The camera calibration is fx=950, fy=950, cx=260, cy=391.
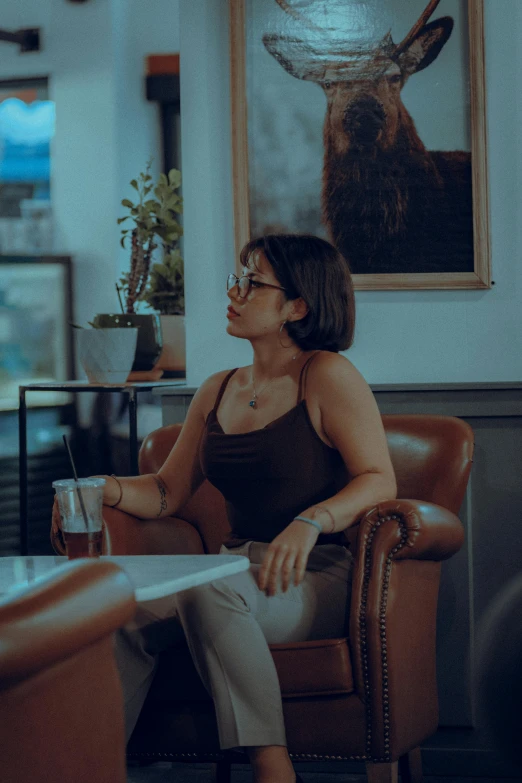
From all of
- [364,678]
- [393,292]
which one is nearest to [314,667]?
[364,678]

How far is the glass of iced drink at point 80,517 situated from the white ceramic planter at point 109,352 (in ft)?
4.79

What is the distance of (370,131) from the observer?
262cm

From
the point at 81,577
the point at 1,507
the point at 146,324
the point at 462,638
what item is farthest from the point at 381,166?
the point at 1,507

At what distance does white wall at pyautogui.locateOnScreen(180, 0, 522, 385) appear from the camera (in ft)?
8.60

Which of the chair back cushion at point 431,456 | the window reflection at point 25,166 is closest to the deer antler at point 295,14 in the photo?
the chair back cushion at point 431,456

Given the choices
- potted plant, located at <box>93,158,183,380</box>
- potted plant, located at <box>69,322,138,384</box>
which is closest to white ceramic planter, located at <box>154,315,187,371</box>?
potted plant, located at <box>93,158,183,380</box>

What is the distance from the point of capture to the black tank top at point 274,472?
199cm

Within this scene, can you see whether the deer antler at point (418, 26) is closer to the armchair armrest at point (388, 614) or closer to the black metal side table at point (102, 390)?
the black metal side table at point (102, 390)

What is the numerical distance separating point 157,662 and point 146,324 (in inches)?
54.0

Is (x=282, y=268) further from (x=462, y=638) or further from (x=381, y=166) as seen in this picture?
(x=462, y=638)

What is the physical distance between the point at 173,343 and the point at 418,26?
1307 mm

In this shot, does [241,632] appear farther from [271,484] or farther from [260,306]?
[260,306]

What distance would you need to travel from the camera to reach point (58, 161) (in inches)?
206

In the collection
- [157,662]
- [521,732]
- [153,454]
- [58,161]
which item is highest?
[58,161]
